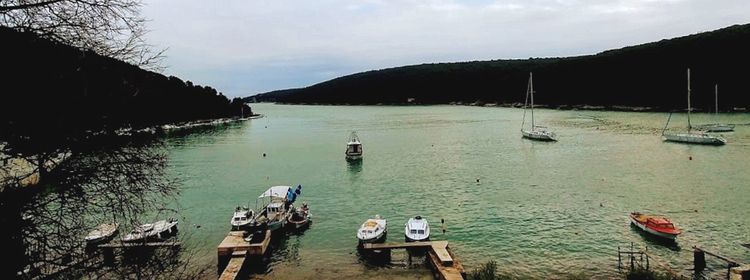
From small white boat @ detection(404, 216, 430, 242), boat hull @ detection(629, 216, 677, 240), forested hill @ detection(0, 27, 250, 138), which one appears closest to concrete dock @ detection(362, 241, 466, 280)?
small white boat @ detection(404, 216, 430, 242)

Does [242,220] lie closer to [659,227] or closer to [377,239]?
[377,239]

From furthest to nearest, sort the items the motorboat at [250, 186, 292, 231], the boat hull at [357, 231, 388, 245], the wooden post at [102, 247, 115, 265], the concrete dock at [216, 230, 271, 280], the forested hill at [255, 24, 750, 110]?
the forested hill at [255, 24, 750, 110] < the motorboat at [250, 186, 292, 231] < the boat hull at [357, 231, 388, 245] < the concrete dock at [216, 230, 271, 280] < the wooden post at [102, 247, 115, 265]

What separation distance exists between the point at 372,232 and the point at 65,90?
2112 centimetres

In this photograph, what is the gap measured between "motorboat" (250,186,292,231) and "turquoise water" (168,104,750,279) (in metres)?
1.34

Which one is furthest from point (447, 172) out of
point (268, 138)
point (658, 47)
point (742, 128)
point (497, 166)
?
point (658, 47)

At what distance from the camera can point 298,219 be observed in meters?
30.0

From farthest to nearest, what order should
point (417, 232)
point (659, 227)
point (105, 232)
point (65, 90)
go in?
point (659, 227) < point (417, 232) < point (105, 232) < point (65, 90)

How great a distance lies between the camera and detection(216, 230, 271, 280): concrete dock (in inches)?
864

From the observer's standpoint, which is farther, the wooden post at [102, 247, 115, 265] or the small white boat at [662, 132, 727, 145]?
the small white boat at [662, 132, 727, 145]

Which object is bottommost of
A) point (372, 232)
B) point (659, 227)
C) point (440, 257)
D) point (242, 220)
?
point (659, 227)

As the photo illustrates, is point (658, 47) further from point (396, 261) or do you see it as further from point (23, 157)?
point (23, 157)

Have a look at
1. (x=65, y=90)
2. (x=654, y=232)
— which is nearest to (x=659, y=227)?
(x=654, y=232)

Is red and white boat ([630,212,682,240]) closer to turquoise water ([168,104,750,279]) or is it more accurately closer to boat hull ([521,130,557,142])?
turquoise water ([168,104,750,279])

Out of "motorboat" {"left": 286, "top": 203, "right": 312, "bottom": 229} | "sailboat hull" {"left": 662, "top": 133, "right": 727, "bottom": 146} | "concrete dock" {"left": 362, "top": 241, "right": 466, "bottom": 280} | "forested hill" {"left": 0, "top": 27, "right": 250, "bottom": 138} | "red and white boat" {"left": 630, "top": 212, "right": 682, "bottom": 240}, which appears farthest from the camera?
"sailboat hull" {"left": 662, "top": 133, "right": 727, "bottom": 146}
